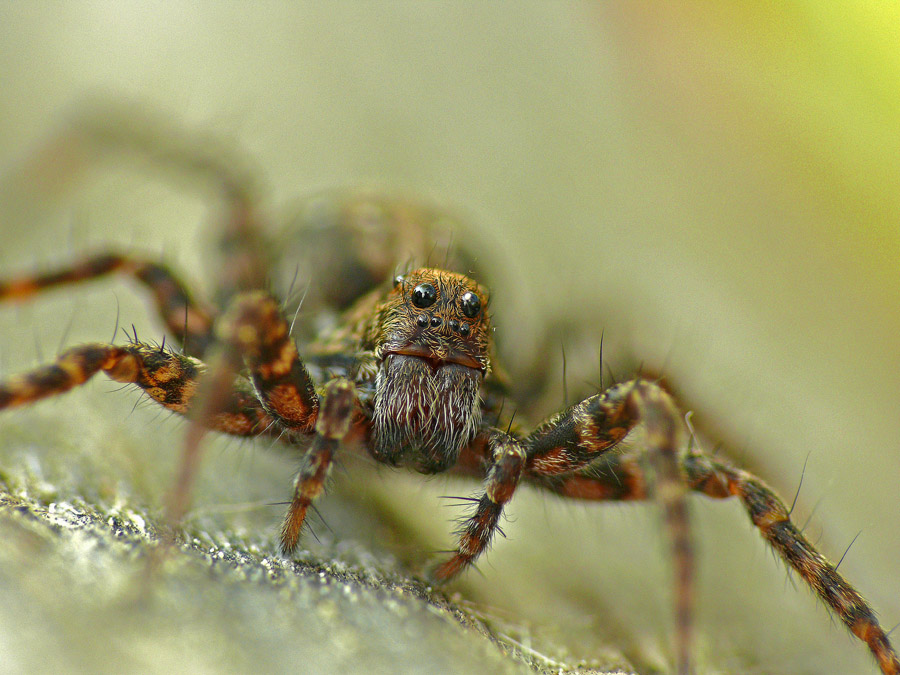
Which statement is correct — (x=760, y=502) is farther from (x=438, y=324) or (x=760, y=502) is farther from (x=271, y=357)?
(x=271, y=357)

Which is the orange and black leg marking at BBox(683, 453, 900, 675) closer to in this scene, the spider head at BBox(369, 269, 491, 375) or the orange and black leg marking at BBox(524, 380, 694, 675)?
the orange and black leg marking at BBox(524, 380, 694, 675)

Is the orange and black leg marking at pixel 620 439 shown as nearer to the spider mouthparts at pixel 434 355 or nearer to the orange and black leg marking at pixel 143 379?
the spider mouthparts at pixel 434 355

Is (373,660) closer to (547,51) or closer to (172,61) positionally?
(172,61)

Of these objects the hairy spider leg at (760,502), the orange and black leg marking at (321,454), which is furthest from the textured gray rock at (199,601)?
the hairy spider leg at (760,502)

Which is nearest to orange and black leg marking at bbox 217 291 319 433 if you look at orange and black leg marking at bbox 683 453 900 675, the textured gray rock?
the textured gray rock

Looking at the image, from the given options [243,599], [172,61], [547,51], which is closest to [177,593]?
[243,599]

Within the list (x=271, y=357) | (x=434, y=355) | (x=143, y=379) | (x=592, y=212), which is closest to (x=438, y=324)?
(x=434, y=355)

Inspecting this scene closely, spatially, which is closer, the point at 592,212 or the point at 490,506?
the point at 490,506
